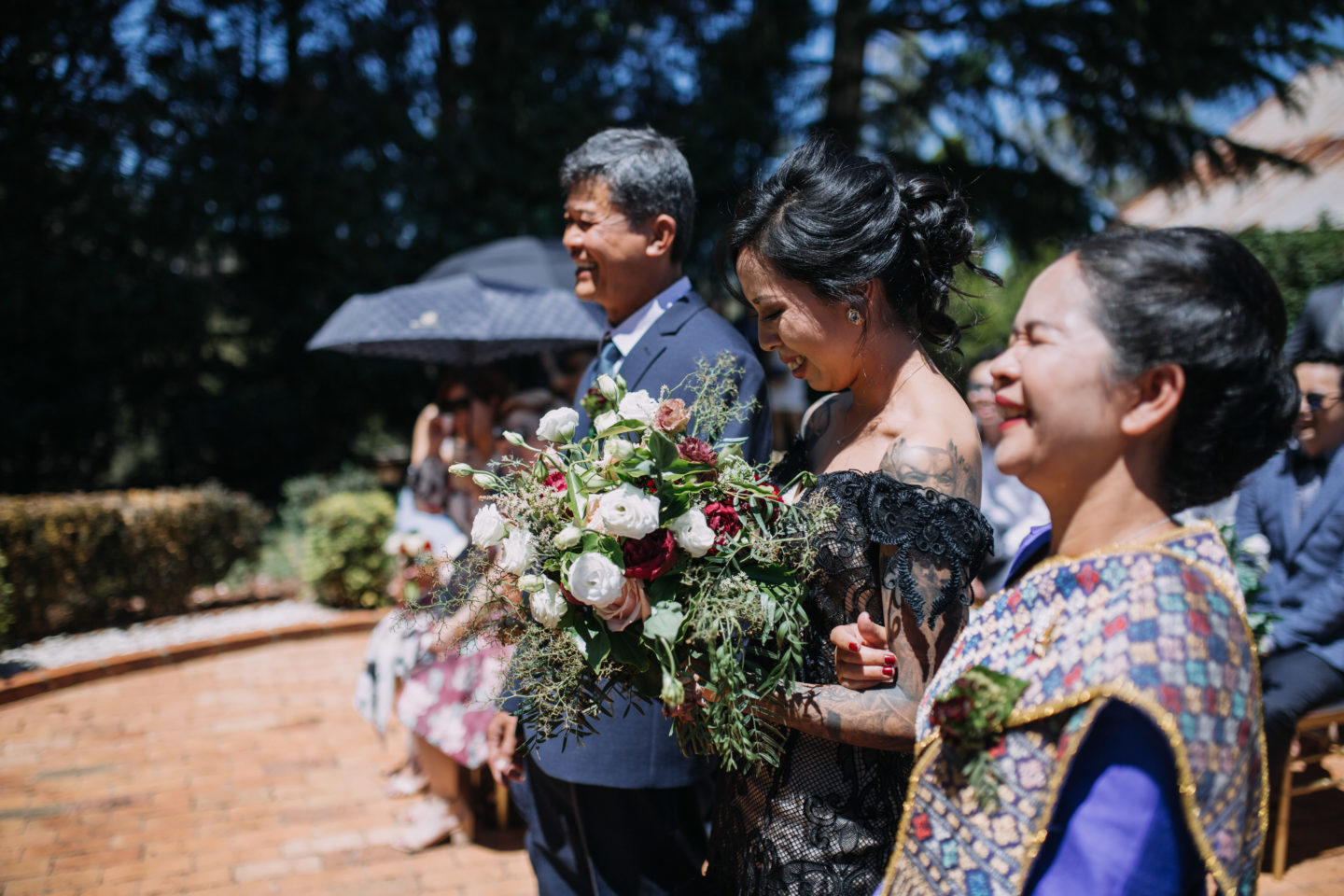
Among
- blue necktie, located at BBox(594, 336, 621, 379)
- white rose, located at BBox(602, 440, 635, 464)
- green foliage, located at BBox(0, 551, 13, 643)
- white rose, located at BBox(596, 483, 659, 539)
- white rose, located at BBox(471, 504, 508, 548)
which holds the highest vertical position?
blue necktie, located at BBox(594, 336, 621, 379)

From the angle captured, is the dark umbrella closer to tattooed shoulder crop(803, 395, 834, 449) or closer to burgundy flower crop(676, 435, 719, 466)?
tattooed shoulder crop(803, 395, 834, 449)

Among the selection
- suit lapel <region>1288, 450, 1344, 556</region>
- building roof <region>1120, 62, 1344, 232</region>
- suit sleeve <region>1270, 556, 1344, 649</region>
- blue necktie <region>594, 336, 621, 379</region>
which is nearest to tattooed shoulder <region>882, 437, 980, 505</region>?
blue necktie <region>594, 336, 621, 379</region>

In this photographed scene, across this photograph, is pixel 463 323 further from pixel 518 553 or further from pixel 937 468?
pixel 937 468

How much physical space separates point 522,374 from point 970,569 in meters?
6.85

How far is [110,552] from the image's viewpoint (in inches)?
286

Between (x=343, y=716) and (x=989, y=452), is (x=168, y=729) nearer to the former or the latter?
(x=343, y=716)

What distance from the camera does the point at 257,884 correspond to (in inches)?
144

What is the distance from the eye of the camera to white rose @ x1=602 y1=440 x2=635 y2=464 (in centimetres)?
165

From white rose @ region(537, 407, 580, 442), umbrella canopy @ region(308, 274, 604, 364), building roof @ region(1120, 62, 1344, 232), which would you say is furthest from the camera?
building roof @ region(1120, 62, 1344, 232)

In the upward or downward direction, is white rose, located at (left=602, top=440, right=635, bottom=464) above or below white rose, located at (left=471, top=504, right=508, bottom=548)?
above

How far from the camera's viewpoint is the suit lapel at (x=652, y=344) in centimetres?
252

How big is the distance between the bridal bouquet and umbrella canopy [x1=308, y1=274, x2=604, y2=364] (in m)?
3.74

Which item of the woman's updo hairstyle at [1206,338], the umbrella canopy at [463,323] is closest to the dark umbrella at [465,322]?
the umbrella canopy at [463,323]

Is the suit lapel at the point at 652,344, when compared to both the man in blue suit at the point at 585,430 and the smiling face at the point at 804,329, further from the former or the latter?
the smiling face at the point at 804,329
